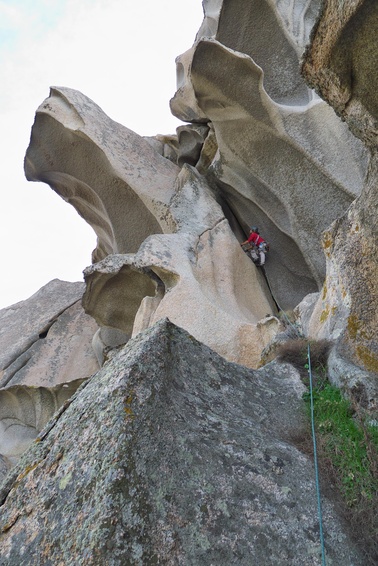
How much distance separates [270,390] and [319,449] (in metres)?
0.59

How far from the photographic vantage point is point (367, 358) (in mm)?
4191

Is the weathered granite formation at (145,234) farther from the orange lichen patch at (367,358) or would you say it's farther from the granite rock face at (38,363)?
the orange lichen patch at (367,358)

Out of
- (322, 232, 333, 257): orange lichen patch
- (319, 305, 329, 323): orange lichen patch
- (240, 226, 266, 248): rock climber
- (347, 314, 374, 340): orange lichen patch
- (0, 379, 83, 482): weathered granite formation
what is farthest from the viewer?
(0, 379, 83, 482): weathered granite formation

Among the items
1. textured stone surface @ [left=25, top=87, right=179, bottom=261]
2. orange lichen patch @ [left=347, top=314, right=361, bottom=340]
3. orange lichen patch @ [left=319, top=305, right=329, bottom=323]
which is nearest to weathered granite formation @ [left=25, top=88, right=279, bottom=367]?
textured stone surface @ [left=25, top=87, right=179, bottom=261]

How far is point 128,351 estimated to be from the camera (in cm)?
365

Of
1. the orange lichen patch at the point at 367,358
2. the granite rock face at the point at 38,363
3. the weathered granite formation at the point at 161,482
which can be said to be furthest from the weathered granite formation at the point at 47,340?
the weathered granite formation at the point at 161,482

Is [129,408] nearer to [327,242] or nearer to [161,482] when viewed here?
[161,482]

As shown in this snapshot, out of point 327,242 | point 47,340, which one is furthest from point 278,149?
point 47,340

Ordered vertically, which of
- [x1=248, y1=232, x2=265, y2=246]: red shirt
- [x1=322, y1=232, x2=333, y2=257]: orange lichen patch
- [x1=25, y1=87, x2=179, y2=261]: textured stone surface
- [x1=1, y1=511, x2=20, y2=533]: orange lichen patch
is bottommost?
[x1=248, y1=232, x2=265, y2=246]: red shirt

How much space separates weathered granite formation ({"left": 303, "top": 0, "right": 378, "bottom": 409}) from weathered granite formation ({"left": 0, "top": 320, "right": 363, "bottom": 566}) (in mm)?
760

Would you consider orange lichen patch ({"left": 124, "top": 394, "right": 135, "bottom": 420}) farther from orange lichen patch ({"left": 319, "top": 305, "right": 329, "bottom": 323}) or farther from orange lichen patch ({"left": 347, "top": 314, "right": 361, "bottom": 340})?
orange lichen patch ({"left": 319, "top": 305, "right": 329, "bottom": 323})

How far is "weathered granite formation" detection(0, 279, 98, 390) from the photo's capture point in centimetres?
1006

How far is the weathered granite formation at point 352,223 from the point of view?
3.28 m

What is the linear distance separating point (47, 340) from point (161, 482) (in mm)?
7972
